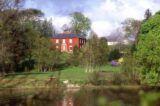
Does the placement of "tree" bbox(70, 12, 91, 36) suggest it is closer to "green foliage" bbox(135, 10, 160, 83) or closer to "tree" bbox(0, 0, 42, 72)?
"tree" bbox(0, 0, 42, 72)

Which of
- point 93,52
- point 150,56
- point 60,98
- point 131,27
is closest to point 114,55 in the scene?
point 131,27

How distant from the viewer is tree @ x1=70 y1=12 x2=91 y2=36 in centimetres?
14050

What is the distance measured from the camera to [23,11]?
7612 cm

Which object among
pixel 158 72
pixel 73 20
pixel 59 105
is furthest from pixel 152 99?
pixel 73 20

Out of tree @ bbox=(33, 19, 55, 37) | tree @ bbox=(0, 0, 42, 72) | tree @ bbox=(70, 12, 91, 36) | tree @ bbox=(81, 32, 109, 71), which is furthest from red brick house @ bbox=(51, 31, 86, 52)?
tree @ bbox=(81, 32, 109, 71)

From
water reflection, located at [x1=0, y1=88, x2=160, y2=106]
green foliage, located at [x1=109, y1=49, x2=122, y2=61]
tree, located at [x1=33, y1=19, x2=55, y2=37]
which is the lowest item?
water reflection, located at [x1=0, y1=88, x2=160, y2=106]

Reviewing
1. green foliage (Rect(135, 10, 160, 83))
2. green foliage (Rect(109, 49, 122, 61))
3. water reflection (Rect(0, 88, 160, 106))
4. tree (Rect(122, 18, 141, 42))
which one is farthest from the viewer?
tree (Rect(122, 18, 141, 42))

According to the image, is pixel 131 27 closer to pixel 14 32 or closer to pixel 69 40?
pixel 69 40

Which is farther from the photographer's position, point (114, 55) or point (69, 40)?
point (69, 40)

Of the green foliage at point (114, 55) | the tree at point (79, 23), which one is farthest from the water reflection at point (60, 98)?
the tree at point (79, 23)

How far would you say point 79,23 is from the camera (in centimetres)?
14088

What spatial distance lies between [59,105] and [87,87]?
1705 cm

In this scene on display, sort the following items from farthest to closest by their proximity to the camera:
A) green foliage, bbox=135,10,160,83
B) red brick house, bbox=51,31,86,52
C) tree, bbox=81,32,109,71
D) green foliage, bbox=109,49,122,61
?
red brick house, bbox=51,31,86,52 → green foliage, bbox=109,49,122,61 → tree, bbox=81,32,109,71 → green foliage, bbox=135,10,160,83

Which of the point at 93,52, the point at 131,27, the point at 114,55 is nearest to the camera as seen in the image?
the point at 93,52
